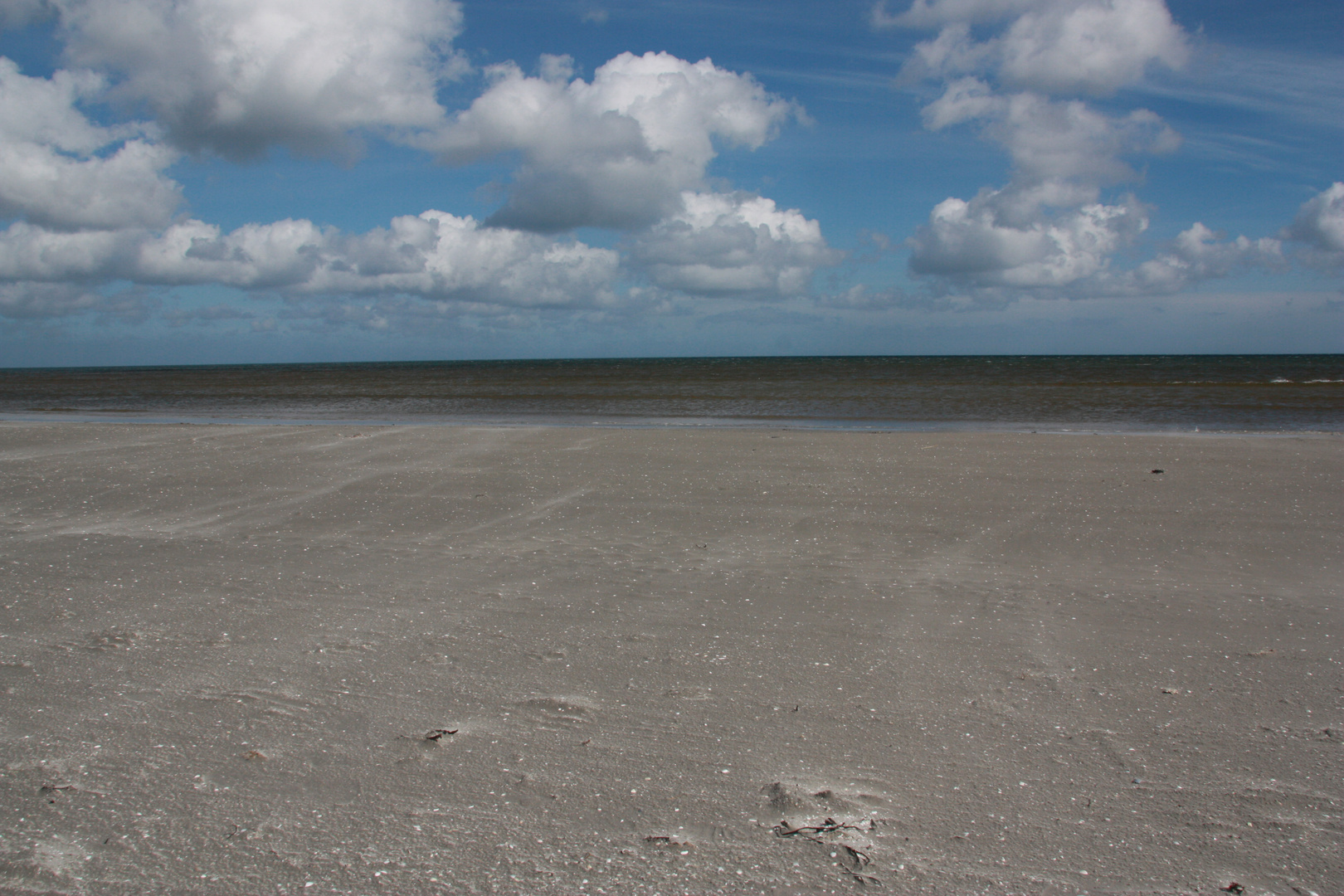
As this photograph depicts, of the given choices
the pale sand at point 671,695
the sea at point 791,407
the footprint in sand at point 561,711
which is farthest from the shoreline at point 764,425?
the footprint in sand at point 561,711

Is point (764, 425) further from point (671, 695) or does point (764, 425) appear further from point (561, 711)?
point (561, 711)

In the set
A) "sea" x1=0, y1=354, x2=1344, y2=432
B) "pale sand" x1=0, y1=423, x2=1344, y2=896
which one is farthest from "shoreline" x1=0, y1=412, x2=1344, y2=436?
"pale sand" x1=0, y1=423, x2=1344, y2=896

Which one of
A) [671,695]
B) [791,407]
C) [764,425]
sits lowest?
[671,695]

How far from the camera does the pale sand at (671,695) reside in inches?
113

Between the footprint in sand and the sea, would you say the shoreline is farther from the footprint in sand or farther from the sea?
the footprint in sand

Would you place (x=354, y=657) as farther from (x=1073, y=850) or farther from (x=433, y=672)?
(x=1073, y=850)

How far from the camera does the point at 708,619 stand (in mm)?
5387

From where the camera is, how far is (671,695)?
418 cm

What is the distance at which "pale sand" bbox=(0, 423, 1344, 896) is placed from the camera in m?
2.86

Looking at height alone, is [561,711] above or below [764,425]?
below

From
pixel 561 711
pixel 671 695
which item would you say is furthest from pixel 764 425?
pixel 561 711

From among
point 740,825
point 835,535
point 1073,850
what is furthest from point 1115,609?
point 740,825

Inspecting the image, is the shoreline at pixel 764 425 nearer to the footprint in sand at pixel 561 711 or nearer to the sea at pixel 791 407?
the sea at pixel 791 407

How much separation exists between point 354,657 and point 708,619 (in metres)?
2.23
